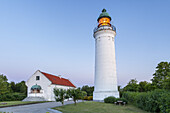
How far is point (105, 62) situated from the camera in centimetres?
2028

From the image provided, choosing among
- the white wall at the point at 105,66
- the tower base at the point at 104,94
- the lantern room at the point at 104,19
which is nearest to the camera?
the tower base at the point at 104,94

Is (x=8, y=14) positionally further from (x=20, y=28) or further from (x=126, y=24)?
(x=126, y=24)

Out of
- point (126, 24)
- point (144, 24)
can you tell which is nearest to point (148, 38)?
point (144, 24)

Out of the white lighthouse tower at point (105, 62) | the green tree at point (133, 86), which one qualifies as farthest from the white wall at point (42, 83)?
the green tree at point (133, 86)

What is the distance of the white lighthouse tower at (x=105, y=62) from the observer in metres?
19.6

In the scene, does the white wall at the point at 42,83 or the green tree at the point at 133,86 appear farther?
the green tree at the point at 133,86

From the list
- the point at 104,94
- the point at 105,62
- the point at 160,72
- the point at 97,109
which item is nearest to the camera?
the point at 97,109

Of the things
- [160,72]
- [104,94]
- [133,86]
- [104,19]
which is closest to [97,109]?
[104,94]

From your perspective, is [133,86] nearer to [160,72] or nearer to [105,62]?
[160,72]

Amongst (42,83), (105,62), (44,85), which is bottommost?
(44,85)

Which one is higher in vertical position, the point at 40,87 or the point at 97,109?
the point at 97,109

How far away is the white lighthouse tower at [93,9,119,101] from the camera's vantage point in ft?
64.2

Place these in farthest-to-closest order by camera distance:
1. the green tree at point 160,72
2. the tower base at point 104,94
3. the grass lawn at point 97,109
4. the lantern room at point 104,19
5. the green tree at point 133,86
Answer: the green tree at point 133,86, the lantern room at point 104,19, the green tree at point 160,72, the tower base at point 104,94, the grass lawn at point 97,109

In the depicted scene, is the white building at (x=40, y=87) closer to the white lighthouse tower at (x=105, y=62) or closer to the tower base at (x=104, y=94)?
the white lighthouse tower at (x=105, y=62)
